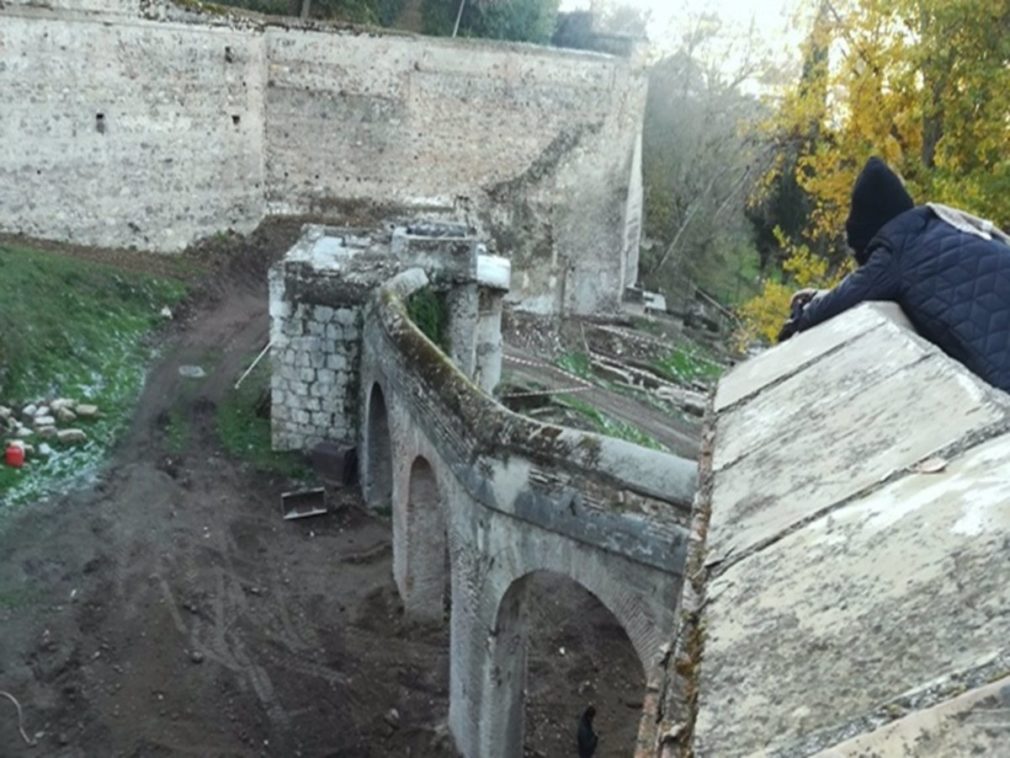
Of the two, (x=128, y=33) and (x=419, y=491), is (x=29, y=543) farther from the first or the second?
(x=128, y=33)

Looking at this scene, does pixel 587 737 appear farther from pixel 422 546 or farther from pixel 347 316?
pixel 347 316

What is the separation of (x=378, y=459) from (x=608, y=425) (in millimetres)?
6524

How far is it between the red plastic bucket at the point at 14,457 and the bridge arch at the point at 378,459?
4819mm

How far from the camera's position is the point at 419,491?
11.0m

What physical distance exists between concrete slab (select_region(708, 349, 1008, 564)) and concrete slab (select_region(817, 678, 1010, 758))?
0.75 metres

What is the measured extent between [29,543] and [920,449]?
11.9 m

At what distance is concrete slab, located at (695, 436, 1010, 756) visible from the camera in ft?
4.91

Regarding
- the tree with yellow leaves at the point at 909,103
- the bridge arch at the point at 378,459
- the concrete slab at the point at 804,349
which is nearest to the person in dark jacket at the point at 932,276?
the concrete slab at the point at 804,349

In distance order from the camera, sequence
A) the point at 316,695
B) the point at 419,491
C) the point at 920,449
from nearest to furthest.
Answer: the point at 920,449, the point at 316,695, the point at 419,491

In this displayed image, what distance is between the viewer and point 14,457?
42.4 feet

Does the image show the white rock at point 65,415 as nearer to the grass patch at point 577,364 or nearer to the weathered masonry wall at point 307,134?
the weathered masonry wall at point 307,134

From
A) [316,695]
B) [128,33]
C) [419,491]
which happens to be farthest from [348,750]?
[128,33]

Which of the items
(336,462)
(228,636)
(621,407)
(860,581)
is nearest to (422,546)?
(228,636)

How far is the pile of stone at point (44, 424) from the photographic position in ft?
44.2
